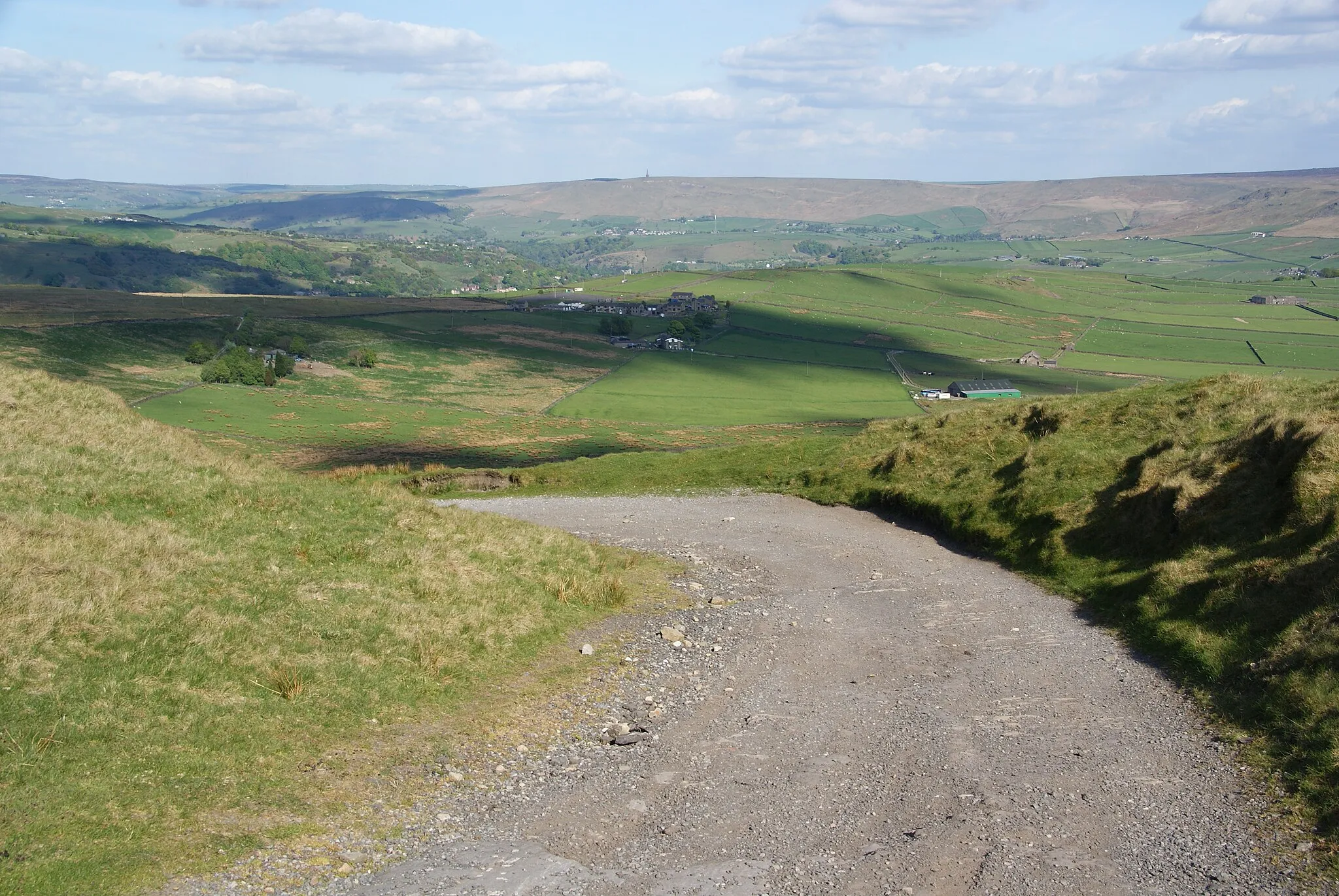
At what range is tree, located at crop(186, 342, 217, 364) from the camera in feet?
433

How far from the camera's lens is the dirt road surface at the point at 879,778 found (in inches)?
488

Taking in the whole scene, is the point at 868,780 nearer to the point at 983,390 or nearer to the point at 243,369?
the point at 243,369

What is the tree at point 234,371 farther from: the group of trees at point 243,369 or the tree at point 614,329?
the tree at point 614,329

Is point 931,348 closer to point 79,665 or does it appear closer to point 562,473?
point 562,473

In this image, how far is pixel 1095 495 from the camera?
29.2 m

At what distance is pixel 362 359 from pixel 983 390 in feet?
285

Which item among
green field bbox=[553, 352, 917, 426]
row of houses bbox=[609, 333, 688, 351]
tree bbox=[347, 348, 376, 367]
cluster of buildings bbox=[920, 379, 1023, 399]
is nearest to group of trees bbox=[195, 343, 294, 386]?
tree bbox=[347, 348, 376, 367]

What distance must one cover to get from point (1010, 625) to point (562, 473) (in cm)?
2994

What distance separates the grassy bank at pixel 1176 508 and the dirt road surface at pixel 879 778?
111 cm

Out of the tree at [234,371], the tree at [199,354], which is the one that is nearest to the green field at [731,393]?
the tree at [234,371]

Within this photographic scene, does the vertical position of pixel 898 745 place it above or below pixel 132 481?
below

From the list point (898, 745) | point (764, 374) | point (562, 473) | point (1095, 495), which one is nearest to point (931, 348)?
point (764, 374)

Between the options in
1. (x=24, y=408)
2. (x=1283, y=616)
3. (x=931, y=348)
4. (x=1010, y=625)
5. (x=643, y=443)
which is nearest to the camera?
(x=1283, y=616)

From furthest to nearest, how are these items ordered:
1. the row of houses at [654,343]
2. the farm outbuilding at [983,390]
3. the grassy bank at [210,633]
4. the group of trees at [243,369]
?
the row of houses at [654,343] < the farm outbuilding at [983,390] < the group of trees at [243,369] < the grassy bank at [210,633]
